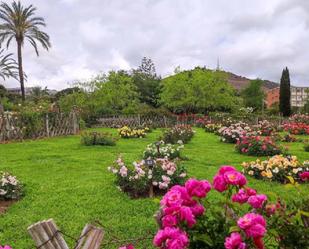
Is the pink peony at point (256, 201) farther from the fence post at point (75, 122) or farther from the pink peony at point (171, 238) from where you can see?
the fence post at point (75, 122)

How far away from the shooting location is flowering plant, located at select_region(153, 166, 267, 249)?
231cm

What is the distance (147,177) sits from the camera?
26.0ft

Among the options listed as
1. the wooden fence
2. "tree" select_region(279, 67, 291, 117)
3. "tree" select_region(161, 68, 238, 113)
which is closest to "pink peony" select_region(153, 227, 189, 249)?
the wooden fence

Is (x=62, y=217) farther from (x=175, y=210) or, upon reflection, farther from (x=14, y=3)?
(x=14, y=3)

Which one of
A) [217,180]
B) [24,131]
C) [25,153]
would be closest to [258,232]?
[217,180]

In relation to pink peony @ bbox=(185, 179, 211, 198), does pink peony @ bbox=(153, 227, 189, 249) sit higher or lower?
lower

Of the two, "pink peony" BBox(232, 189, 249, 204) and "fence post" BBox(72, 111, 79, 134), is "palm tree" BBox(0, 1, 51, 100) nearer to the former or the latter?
"fence post" BBox(72, 111, 79, 134)

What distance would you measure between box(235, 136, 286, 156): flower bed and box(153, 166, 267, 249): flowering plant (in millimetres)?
11314

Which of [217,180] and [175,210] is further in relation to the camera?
[217,180]

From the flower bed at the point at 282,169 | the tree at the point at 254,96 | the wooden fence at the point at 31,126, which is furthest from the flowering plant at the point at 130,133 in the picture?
the tree at the point at 254,96

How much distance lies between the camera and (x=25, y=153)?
14781 mm

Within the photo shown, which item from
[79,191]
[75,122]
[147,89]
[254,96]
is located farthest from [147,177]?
[254,96]

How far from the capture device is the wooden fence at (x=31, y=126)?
19422 millimetres

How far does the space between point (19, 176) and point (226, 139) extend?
1131 cm
